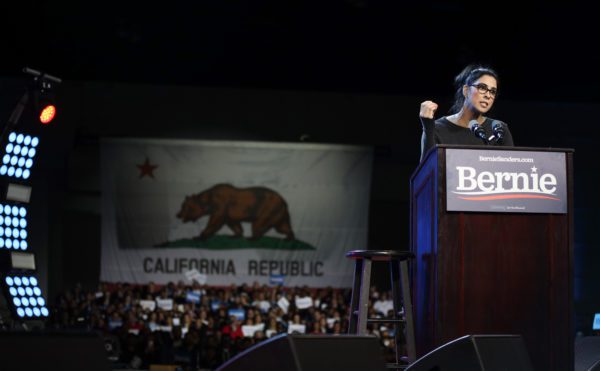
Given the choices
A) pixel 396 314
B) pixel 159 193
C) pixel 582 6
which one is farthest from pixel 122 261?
pixel 396 314

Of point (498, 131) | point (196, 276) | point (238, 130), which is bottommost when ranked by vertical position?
point (196, 276)

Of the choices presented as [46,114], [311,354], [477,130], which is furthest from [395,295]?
[46,114]

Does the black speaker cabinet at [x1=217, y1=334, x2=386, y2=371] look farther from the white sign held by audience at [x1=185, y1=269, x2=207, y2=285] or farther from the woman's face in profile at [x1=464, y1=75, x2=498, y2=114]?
the white sign held by audience at [x1=185, y1=269, x2=207, y2=285]

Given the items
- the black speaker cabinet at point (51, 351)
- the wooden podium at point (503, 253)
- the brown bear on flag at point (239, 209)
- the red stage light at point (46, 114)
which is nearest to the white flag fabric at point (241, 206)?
the brown bear on flag at point (239, 209)

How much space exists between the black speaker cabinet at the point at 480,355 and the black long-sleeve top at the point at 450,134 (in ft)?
3.32

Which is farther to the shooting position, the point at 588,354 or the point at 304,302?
the point at 304,302

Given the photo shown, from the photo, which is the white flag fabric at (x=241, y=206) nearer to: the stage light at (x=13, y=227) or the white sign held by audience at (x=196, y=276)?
the white sign held by audience at (x=196, y=276)

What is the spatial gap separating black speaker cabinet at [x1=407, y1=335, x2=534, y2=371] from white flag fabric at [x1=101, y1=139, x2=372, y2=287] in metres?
9.21

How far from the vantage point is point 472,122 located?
133 inches

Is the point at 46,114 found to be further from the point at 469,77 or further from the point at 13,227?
the point at 469,77

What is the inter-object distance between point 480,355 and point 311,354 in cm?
65

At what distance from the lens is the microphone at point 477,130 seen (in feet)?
10.8

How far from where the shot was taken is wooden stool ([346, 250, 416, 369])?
10.5 feet

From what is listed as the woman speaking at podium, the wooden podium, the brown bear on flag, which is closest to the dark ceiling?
the brown bear on flag
